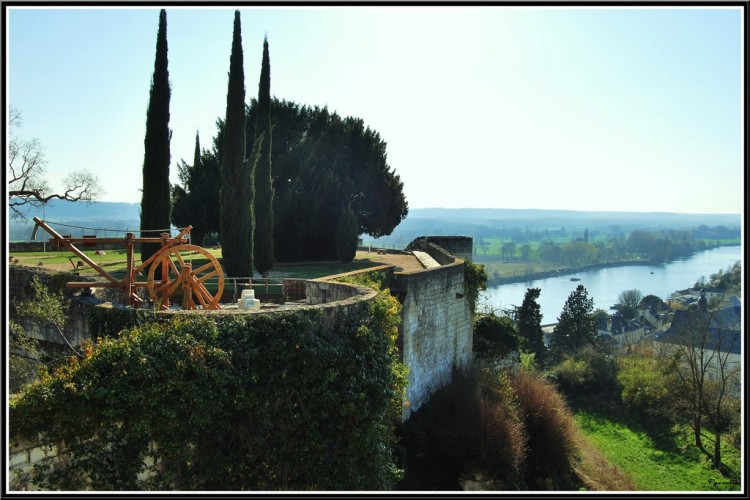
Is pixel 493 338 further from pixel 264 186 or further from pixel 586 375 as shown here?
pixel 586 375

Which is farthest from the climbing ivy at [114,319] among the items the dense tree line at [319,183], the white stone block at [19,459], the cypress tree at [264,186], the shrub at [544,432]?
the dense tree line at [319,183]

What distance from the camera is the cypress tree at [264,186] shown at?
63.7ft

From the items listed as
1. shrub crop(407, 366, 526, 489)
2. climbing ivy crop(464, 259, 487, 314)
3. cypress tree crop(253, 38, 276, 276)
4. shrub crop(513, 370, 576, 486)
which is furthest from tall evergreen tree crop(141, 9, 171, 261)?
shrub crop(513, 370, 576, 486)

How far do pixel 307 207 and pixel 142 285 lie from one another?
14.7 meters

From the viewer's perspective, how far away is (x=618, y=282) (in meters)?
108

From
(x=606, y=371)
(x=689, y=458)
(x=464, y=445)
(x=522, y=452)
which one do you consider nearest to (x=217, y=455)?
(x=464, y=445)

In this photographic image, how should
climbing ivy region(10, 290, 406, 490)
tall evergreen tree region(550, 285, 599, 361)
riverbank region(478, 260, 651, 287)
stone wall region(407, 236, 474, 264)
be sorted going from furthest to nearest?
riverbank region(478, 260, 651, 287)
tall evergreen tree region(550, 285, 599, 361)
stone wall region(407, 236, 474, 264)
climbing ivy region(10, 290, 406, 490)

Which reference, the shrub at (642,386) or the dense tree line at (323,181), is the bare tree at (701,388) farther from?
the dense tree line at (323,181)

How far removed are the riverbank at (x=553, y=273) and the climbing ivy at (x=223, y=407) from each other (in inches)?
3995

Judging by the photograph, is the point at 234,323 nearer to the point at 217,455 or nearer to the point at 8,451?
the point at 217,455

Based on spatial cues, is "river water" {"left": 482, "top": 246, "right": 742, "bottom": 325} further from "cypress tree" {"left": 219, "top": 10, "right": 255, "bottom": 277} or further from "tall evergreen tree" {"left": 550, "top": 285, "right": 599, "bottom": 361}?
"cypress tree" {"left": 219, "top": 10, "right": 255, "bottom": 277}

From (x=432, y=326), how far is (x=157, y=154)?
884cm

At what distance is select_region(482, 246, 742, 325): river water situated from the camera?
87500mm

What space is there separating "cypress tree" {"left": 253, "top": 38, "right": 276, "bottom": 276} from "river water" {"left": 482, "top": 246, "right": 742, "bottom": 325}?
64946 millimetres
